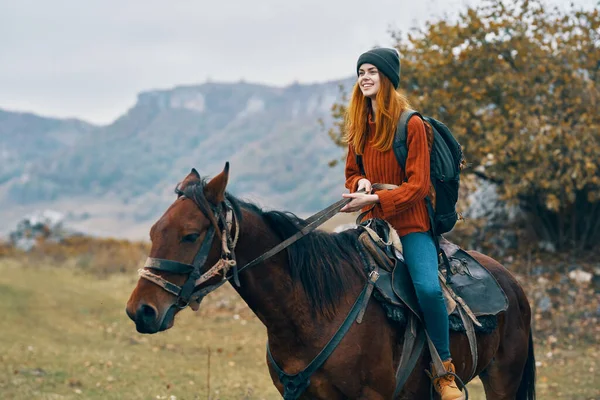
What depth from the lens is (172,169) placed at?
172 meters

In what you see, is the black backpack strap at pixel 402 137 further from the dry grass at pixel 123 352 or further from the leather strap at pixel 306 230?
the dry grass at pixel 123 352

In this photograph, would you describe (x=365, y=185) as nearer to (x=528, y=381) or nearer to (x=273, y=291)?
(x=273, y=291)

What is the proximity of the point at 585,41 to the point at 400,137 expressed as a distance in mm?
11772

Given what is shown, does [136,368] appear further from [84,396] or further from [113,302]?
[113,302]

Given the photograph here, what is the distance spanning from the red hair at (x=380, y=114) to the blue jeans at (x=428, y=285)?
0.65m

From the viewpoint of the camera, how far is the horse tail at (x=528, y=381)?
5488mm

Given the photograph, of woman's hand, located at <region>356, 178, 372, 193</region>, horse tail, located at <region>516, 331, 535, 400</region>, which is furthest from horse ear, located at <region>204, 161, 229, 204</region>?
horse tail, located at <region>516, 331, 535, 400</region>

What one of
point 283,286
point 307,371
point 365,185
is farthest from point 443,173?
point 307,371

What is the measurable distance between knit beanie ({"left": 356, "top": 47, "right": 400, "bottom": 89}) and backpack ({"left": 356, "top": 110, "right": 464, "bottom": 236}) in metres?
0.25

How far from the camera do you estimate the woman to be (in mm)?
4105

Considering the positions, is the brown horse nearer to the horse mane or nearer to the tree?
the horse mane

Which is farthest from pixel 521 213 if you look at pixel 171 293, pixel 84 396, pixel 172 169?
pixel 172 169

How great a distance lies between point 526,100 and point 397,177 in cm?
1064

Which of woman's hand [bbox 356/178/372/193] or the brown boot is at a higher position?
woman's hand [bbox 356/178/372/193]
